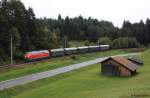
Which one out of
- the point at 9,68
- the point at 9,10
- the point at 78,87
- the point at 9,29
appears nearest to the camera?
the point at 78,87

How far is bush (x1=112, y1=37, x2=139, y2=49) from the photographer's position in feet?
490

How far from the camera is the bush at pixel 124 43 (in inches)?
5876

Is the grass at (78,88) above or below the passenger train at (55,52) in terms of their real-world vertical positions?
below

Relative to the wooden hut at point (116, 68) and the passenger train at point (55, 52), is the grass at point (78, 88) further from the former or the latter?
the passenger train at point (55, 52)

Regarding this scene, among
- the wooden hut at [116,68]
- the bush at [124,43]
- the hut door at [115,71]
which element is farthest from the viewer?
the bush at [124,43]

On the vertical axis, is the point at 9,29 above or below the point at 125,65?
above

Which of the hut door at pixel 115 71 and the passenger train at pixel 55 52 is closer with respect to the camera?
the hut door at pixel 115 71

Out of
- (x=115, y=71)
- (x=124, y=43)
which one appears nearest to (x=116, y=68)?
(x=115, y=71)

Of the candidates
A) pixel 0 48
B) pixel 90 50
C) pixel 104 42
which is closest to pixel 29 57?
pixel 0 48

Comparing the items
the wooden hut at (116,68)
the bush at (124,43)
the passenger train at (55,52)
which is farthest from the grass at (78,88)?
the bush at (124,43)

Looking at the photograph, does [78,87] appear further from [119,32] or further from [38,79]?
[119,32]

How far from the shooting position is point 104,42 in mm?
155750

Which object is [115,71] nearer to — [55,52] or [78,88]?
[78,88]

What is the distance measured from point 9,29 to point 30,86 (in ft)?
146
